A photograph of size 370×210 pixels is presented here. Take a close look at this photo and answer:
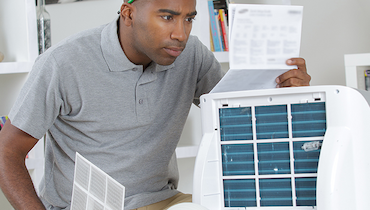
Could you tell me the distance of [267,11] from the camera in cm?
65

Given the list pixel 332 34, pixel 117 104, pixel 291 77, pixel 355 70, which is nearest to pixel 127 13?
pixel 117 104

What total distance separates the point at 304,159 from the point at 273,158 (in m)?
0.06

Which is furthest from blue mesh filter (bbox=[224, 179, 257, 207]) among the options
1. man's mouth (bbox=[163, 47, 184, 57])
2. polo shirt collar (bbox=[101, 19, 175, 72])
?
polo shirt collar (bbox=[101, 19, 175, 72])

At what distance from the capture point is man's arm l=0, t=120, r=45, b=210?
93 centimetres

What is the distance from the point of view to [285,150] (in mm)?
696

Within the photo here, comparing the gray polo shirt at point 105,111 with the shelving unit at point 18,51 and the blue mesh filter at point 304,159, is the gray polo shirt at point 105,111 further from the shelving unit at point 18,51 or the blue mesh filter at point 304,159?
the blue mesh filter at point 304,159

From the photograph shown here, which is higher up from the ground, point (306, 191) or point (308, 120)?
point (308, 120)

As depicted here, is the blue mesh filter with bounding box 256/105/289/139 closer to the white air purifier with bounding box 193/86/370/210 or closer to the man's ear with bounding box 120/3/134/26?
the white air purifier with bounding box 193/86/370/210

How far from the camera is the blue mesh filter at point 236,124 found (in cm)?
72

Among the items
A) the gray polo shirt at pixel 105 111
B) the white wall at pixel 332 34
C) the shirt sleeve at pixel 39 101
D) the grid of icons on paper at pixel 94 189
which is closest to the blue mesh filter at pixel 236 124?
the grid of icons on paper at pixel 94 189

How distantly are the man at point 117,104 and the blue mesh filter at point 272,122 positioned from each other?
222 mm

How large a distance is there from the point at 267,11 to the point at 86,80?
1.91ft

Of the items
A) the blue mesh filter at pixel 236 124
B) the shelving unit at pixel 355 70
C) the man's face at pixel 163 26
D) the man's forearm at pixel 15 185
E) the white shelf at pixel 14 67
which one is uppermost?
the man's face at pixel 163 26

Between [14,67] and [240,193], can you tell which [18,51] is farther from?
[240,193]
